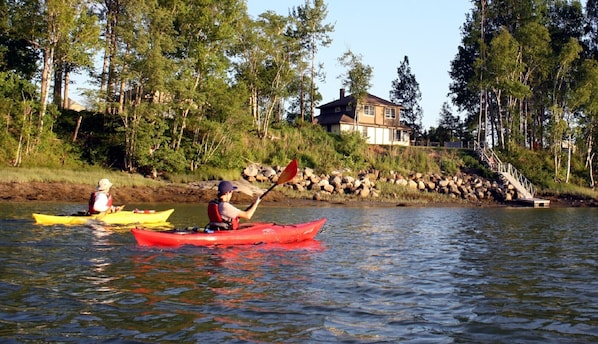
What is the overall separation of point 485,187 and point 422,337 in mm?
34087

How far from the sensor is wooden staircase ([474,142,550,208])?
35438mm

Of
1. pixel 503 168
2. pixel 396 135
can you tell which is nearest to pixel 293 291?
pixel 503 168

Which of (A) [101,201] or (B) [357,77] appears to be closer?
(A) [101,201]

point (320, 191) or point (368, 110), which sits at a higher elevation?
point (368, 110)

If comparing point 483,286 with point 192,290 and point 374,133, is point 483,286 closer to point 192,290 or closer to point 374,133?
point 192,290

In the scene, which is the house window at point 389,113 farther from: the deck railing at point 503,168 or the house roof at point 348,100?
the deck railing at point 503,168

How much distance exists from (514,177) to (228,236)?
33.0 meters

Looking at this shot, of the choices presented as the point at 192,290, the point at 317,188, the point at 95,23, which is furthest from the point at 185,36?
the point at 192,290

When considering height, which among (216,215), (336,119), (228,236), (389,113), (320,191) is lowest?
(228,236)

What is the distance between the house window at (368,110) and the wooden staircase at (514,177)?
10215 millimetres

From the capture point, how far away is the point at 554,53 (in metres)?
45.3

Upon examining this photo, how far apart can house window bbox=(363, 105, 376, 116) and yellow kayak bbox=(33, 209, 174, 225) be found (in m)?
36.0

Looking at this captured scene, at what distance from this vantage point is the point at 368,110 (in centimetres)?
5091

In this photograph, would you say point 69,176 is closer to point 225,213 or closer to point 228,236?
point 225,213
